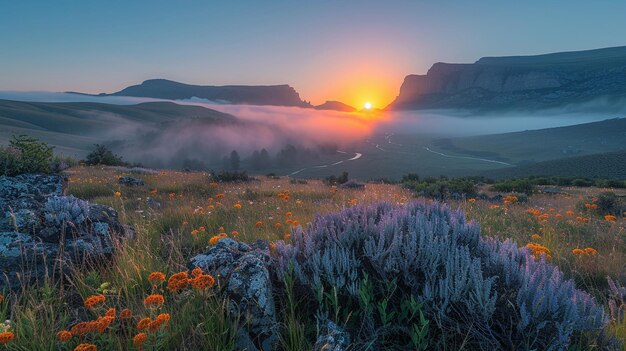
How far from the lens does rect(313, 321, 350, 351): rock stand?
2.27 metres

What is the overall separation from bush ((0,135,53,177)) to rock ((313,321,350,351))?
1087 cm

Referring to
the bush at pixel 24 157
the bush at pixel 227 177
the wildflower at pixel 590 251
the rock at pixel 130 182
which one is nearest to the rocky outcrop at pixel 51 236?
the wildflower at pixel 590 251

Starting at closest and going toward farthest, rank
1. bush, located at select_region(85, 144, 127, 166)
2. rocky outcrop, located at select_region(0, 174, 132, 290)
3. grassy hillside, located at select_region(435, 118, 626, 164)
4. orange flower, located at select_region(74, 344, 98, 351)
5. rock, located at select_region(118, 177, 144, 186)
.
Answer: orange flower, located at select_region(74, 344, 98, 351)
rocky outcrop, located at select_region(0, 174, 132, 290)
rock, located at select_region(118, 177, 144, 186)
bush, located at select_region(85, 144, 127, 166)
grassy hillside, located at select_region(435, 118, 626, 164)

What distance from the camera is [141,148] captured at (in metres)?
168

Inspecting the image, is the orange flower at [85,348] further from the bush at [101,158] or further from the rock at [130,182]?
the bush at [101,158]

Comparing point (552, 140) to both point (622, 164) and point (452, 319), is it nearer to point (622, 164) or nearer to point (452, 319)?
point (622, 164)

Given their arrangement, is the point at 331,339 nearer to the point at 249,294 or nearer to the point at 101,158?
the point at 249,294

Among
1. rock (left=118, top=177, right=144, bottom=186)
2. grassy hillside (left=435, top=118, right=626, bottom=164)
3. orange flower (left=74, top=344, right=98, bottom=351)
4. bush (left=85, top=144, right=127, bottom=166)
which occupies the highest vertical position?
orange flower (left=74, top=344, right=98, bottom=351)

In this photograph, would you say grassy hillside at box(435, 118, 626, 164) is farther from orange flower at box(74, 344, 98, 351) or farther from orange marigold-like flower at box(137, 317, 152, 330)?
orange flower at box(74, 344, 98, 351)

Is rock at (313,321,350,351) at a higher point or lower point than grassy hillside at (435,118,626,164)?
higher

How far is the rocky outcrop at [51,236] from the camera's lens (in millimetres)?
3637

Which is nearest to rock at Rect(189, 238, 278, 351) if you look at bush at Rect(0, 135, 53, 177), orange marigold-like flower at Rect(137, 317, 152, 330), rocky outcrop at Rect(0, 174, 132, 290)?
orange marigold-like flower at Rect(137, 317, 152, 330)

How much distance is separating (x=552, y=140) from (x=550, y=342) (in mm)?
186978

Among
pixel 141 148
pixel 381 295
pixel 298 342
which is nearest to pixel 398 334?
pixel 381 295
